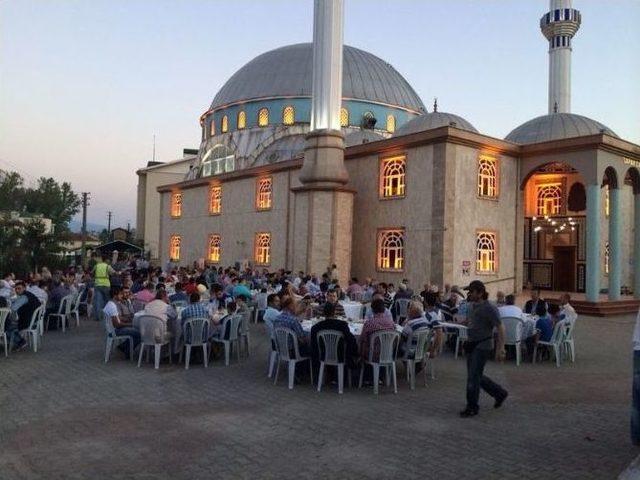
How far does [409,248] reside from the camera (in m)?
21.1

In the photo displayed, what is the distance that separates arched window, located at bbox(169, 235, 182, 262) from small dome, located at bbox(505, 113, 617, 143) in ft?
70.0

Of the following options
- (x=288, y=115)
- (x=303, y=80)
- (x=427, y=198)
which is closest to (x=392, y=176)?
(x=427, y=198)

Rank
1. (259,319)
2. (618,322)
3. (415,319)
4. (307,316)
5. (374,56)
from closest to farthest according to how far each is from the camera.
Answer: (415,319), (307,316), (259,319), (618,322), (374,56)

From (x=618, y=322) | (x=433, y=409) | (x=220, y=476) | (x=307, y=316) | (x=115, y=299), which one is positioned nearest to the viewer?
(x=220, y=476)

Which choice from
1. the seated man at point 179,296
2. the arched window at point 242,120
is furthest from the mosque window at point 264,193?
the seated man at point 179,296

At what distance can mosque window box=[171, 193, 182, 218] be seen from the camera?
36.3 m

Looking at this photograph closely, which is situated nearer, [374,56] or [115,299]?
[115,299]

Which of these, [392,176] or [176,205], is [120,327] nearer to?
[392,176]

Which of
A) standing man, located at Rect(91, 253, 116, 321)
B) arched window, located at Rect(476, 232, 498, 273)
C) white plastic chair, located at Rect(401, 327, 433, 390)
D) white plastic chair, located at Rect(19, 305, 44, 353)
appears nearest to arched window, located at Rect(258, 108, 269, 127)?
arched window, located at Rect(476, 232, 498, 273)

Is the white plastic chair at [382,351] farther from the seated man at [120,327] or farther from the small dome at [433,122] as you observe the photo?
the small dome at [433,122]

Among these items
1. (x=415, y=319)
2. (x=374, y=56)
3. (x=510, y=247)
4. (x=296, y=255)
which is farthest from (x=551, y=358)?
(x=374, y=56)

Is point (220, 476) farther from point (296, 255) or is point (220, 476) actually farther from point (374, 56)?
point (374, 56)

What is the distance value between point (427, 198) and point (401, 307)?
7.98 meters

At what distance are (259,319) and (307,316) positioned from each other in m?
5.16
